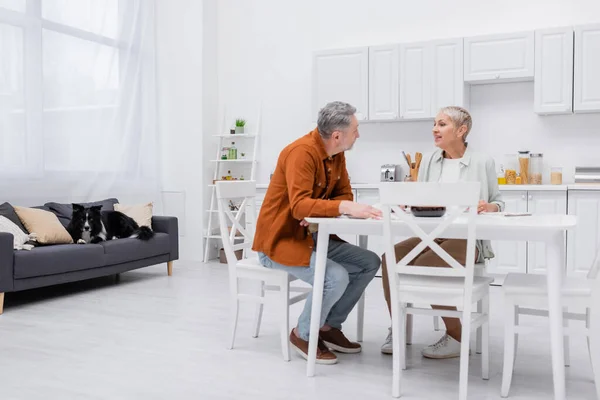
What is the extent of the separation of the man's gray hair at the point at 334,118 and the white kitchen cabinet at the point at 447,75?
2952 millimetres

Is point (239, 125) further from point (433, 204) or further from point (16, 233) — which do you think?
point (433, 204)

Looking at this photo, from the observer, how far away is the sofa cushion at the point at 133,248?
209 inches

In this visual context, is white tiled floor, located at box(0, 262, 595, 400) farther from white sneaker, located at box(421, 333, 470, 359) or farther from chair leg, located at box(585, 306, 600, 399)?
chair leg, located at box(585, 306, 600, 399)

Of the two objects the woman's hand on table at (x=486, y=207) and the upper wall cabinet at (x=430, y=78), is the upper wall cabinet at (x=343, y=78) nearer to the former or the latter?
the upper wall cabinet at (x=430, y=78)

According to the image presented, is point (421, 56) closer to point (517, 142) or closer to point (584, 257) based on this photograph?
point (517, 142)

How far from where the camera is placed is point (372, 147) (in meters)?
6.64

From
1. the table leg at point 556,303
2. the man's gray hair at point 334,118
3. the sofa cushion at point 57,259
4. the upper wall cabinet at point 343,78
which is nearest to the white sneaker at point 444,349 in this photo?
the table leg at point 556,303

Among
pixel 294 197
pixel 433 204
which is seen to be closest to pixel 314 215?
pixel 294 197

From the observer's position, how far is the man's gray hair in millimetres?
3121

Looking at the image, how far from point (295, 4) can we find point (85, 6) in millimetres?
2193

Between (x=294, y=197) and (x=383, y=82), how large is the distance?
11.1ft

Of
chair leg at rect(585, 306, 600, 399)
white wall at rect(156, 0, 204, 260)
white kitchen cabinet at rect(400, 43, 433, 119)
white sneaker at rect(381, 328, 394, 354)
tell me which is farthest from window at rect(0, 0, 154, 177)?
chair leg at rect(585, 306, 600, 399)

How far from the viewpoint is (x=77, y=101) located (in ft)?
20.6

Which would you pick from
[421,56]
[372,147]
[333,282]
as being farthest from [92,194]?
[333,282]
